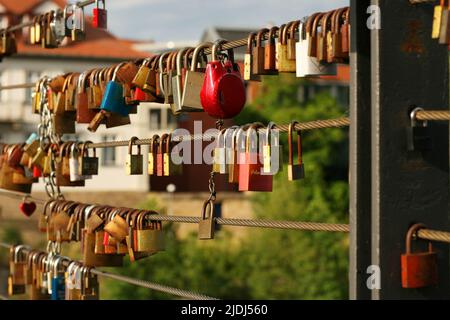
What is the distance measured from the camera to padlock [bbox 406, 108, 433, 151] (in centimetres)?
314

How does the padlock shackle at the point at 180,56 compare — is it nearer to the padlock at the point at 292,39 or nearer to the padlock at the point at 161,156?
the padlock at the point at 161,156

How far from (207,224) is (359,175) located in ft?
4.10

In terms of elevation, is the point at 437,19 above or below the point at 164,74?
above

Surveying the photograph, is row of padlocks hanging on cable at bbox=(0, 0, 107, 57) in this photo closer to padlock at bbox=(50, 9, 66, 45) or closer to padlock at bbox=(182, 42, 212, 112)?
padlock at bbox=(50, 9, 66, 45)

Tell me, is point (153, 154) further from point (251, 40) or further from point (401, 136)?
point (401, 136)

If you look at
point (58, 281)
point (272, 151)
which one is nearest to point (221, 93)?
point (272, 151)

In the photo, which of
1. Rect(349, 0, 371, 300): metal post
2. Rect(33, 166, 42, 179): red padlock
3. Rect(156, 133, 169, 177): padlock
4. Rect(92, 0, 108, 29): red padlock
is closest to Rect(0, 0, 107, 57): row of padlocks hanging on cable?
Rect(92, 0, 108, 29): red padlock

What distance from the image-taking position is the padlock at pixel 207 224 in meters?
4.32

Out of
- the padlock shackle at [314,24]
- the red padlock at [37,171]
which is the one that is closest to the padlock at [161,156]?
the padlock shackle at [314,24]

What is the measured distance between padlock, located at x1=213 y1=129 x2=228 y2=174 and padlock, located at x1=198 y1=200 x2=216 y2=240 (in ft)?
0.49

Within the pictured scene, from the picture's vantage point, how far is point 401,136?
3162 millimetres

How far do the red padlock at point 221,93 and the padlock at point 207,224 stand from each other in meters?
0.37

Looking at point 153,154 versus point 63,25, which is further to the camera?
point 63,25
